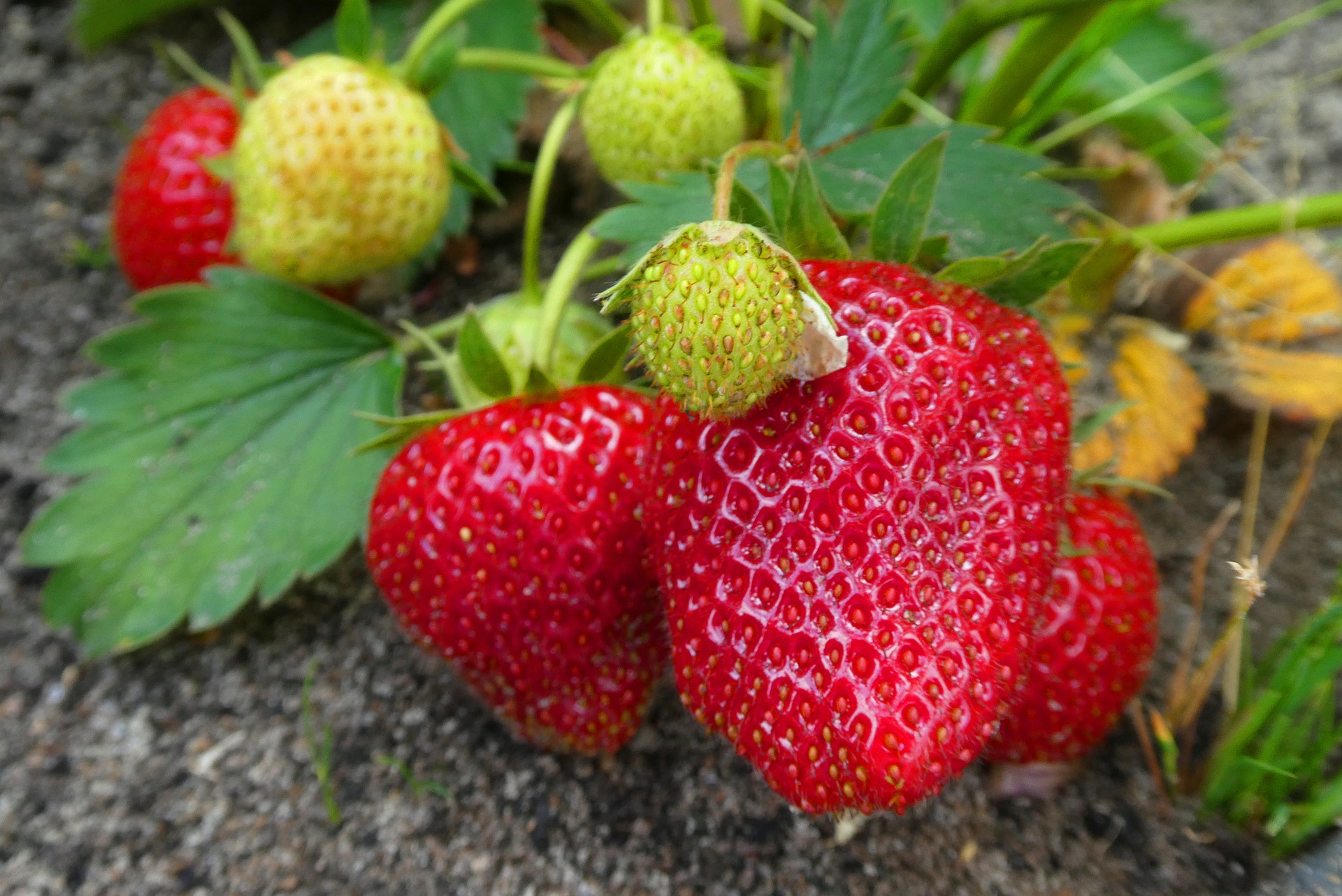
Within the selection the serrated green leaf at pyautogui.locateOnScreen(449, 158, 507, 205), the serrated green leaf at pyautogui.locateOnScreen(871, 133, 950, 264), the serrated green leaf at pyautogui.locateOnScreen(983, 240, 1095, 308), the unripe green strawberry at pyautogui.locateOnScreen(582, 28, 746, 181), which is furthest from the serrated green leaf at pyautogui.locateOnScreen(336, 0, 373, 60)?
the serrated green leaf at pyautogui.locateOnScreen(983, 240, 1095, 308)

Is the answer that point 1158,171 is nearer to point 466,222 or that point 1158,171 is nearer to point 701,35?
point 701,35

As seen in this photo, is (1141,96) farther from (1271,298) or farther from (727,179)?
(727,179)

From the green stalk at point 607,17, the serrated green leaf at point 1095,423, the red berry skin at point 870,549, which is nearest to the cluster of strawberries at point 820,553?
the red berry skin at point 870,549

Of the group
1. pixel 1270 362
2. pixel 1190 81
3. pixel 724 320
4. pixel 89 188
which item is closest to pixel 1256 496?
pixel 1270 362

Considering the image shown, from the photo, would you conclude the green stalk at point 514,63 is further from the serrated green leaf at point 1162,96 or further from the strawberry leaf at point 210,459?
the serrated green leaf at point 1162,96

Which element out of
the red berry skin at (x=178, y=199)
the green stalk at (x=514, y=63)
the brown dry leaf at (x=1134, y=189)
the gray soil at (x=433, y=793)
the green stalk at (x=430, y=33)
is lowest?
the gray soil at (x=433, y=793)

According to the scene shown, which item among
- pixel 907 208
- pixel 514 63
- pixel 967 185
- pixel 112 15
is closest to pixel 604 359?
pixel 907 208

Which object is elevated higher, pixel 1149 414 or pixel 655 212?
pixel 655 212
